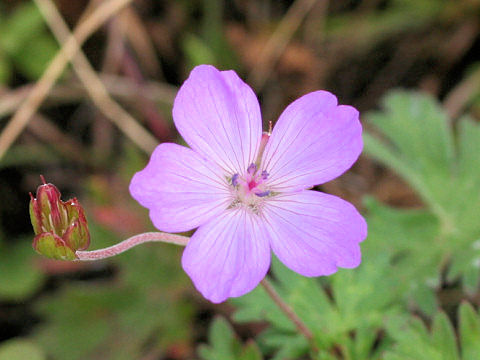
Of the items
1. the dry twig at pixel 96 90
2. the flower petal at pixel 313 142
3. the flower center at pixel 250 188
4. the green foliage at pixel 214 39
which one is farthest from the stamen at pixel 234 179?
the green foliage at pixel 214 39

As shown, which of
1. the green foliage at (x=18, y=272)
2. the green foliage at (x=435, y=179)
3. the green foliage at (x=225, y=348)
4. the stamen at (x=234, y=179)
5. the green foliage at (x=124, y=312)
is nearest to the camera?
the stamen at (x=234, y=179)

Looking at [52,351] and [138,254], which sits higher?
[138,254]

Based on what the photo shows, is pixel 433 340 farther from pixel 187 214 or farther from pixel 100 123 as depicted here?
pixel 100 123

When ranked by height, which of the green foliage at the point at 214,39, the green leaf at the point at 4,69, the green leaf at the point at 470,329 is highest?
the green leaf at the point at 4,69

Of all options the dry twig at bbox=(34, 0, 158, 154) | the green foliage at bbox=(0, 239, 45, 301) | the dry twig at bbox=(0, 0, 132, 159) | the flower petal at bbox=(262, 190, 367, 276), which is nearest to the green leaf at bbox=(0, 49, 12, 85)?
the dry twig at bbox=(0, 0, 132, 159)

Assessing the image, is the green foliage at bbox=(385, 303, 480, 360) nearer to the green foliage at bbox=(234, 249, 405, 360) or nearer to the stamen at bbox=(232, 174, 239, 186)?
the green foliage at bbox=(234, 249, 405, 360)

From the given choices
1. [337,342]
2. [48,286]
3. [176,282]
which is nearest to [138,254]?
[176,282]

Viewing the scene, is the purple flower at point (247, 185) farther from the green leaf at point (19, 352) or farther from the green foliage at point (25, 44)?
the green foliage at point (25, 44)
